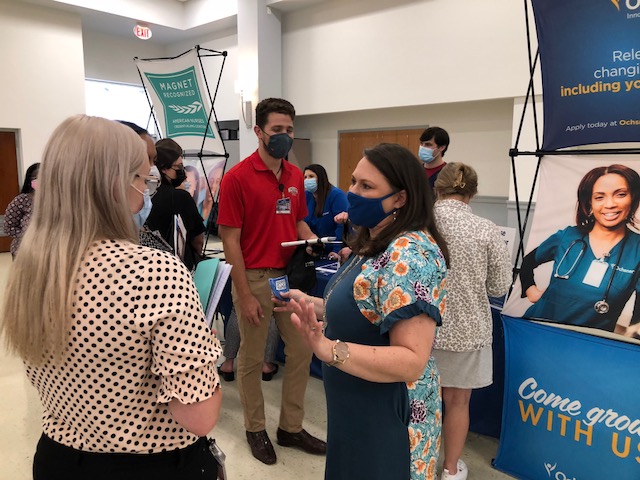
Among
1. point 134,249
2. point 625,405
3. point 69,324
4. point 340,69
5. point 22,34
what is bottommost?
point 625,405

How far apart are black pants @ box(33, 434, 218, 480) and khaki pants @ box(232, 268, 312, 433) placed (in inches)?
51.4

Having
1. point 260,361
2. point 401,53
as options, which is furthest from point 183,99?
point 260,361

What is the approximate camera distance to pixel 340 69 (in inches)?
284

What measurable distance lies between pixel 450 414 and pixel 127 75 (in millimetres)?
9821

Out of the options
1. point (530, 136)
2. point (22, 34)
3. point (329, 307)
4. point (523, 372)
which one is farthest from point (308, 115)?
point (329, 307)

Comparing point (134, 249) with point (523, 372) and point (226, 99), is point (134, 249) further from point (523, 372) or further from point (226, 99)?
point (226, 99)

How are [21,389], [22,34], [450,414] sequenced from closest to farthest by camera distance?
[450,414]
[21,389]
[22,34]

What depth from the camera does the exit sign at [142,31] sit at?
8570mm

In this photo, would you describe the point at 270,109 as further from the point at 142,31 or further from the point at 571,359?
the point at 142,31

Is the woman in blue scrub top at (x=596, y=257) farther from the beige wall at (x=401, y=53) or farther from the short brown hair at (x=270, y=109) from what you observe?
the beige wall at (x=401, y=53)

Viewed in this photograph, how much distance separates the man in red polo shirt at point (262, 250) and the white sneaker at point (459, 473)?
2.06ft

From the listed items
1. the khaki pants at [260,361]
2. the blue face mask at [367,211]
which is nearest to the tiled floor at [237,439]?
the khaki pants at [260,361]

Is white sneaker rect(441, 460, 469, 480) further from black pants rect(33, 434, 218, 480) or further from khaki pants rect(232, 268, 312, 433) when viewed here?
black pants rect(33, 434, 218, 480)

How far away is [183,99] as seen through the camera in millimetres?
5289
